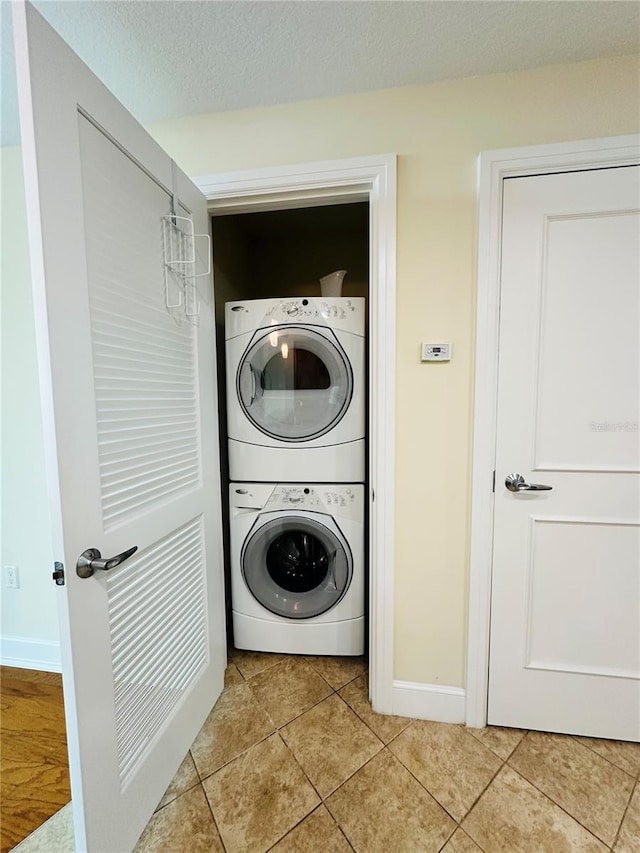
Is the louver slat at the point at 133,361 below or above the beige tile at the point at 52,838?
above

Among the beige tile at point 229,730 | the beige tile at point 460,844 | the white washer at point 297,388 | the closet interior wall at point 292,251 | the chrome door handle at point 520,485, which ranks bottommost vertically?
the beige tile at point 229,730

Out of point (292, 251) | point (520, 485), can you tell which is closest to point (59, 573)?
point (520, 485)

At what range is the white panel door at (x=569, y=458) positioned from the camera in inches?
48.0

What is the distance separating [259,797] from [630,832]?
3.64 feet

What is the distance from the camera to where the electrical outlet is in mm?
1757

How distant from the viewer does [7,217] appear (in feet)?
5.19

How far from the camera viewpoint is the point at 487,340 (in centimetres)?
128

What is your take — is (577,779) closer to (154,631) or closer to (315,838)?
(315,838)

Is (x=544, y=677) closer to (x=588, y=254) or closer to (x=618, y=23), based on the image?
(x=588, y=254)

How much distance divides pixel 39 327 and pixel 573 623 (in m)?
1.89

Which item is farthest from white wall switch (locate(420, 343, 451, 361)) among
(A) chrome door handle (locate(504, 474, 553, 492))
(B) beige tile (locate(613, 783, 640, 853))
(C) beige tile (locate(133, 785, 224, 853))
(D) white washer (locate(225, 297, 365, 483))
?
(C) beige tile (locate(133, 785, 224, 853))

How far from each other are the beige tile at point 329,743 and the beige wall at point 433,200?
0.27 metres

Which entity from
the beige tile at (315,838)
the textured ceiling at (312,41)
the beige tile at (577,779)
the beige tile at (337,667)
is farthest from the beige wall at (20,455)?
the beige tile at (577,779)

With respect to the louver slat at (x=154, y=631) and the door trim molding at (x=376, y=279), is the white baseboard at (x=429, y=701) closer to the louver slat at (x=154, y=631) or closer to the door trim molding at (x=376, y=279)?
the door trim molding at (x=376, y=279)
